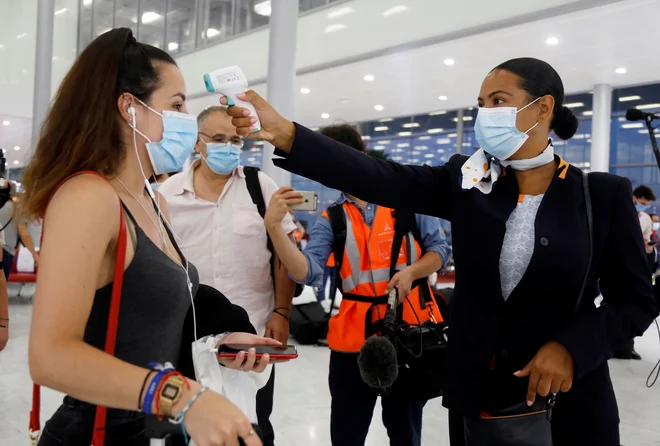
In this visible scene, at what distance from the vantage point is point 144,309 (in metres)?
1.24

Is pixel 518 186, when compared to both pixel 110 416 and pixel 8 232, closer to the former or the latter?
pixel 110 416

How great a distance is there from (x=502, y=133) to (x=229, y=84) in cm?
80

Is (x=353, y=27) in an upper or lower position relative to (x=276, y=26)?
upper

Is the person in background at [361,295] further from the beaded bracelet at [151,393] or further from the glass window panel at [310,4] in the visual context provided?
the glass window panel at [310,4]

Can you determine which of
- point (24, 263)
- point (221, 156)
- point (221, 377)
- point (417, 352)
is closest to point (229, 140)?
point (221, 156)

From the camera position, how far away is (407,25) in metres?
8.57

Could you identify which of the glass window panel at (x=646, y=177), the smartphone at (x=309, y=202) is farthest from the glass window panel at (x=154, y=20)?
the smartphone at (x=309, y=202)

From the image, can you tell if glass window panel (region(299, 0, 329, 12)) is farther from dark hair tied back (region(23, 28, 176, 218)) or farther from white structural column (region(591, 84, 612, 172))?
dark hair tied back (region(23, 28, 176, 218))

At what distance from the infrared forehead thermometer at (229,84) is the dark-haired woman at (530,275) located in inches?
0.8

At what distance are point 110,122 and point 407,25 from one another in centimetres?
791

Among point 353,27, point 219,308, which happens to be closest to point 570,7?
point 353,27

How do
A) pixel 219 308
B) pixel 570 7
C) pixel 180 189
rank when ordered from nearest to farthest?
pixel 219 308 < pixel 180 189 < pixel 570 7

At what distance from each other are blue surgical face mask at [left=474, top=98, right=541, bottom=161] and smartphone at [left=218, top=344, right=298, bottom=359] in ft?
2.71

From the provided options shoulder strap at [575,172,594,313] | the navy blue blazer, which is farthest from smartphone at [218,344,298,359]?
shoulder strap at [575,172,594,313]
